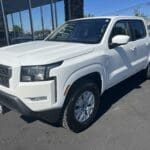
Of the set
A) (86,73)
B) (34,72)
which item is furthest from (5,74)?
(86,73)

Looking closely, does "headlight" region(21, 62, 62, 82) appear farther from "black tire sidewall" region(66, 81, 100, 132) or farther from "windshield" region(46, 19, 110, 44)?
"windshield" region(46, 19, 110, 44)

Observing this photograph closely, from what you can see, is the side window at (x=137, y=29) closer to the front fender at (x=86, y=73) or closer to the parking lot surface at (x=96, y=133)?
the parking lot surface at (x=96, y=133)

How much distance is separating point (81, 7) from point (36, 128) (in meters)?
8.17

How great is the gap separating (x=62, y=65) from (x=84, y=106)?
0.94 metres

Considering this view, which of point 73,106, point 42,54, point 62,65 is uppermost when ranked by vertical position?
point 42,54

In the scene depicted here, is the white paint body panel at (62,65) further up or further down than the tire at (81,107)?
further up

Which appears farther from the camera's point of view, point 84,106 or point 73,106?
point 84,106

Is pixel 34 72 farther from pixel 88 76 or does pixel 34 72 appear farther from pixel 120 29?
pixel 120 29

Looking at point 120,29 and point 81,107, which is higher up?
point 120,29

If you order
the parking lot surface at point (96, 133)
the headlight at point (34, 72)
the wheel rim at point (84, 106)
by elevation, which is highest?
the headlight at point (34, 72)

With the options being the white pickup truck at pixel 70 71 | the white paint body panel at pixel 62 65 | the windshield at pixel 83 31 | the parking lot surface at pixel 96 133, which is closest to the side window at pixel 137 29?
the white pickup truck at pixel 70 71

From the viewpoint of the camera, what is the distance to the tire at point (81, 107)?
150 inches

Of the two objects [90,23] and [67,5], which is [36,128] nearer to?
[90,23]

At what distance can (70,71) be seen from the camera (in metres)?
3.61
